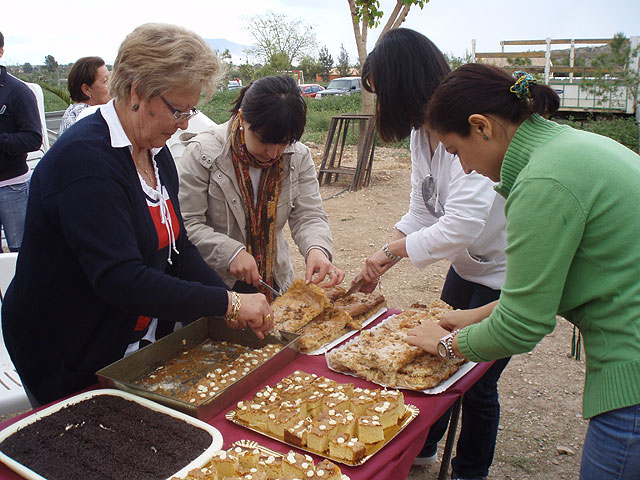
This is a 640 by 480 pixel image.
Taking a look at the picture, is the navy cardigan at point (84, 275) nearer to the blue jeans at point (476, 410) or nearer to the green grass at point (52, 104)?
the blue jeans at point (476, 410)

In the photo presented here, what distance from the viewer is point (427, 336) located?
1.94m

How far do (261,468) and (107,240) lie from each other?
790 mm

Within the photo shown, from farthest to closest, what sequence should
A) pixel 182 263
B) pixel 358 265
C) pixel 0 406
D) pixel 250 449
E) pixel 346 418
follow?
pixel 358 265 → pixel 0 406 → pixel 182 263 → pixel 346 418 → pixel 250 449

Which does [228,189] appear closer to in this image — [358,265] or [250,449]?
[250,449]

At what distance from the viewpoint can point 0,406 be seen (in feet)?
8.10

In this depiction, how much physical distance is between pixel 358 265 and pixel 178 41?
498cm

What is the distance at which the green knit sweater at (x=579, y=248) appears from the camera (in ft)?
4.47

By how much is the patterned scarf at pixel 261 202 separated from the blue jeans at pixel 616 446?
5.71 feet

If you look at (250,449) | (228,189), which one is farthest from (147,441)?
(228,189)

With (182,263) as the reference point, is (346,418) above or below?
below

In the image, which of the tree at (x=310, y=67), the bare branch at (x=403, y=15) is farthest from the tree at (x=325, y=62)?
the bare branch at (x=403, y=15)

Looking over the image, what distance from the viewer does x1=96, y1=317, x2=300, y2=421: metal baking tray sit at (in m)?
1.67

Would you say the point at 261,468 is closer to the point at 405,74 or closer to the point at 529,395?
the point at 405,74

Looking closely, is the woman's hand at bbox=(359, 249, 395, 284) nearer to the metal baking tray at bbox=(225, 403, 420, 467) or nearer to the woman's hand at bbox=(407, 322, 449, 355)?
the woman's hand at bbox=(407, 322, 449, 355)
